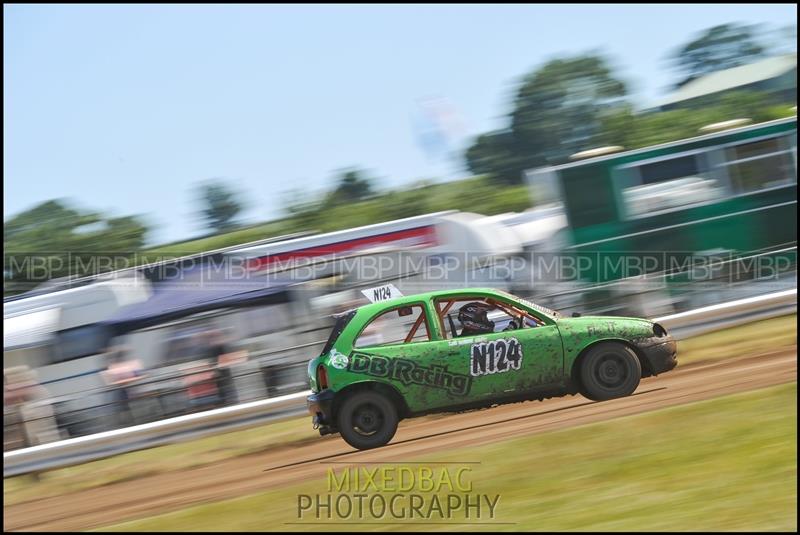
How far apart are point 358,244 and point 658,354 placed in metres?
6.43

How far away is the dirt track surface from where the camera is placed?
8031 millimetres

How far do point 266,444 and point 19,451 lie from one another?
118 inches

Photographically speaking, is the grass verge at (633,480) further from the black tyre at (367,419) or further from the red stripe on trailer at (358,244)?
the red stripe on trailer at (358,244)

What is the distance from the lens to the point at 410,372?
21.5 feet

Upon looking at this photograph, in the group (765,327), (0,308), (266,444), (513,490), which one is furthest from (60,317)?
(765,327)

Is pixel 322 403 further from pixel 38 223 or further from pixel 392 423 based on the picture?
pixel 38 223

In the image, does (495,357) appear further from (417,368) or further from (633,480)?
(633,480)

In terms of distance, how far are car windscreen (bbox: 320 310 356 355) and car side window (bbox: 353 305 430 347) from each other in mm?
185

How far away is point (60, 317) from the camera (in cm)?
1316

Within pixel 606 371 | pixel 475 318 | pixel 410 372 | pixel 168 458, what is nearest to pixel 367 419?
pixel 410 372

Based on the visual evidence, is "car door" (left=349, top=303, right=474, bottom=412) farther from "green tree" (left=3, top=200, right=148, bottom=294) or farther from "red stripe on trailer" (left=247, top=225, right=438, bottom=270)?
"green tree" (left=3, top=200, right=148, bottom=294)

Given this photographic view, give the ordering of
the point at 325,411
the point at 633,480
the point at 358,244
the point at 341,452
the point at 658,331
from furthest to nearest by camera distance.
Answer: the point at 358,244, the point at 341,452, the point at 633,480, the point at 658,331, the point at 325,411

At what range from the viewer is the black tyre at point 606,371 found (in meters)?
6.62

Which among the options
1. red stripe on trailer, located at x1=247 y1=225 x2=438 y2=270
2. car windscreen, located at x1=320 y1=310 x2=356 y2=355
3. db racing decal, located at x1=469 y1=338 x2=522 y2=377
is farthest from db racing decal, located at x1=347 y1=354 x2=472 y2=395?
red stripe on trailer, located at x1=247 y1=225 x2=438 y2=270
